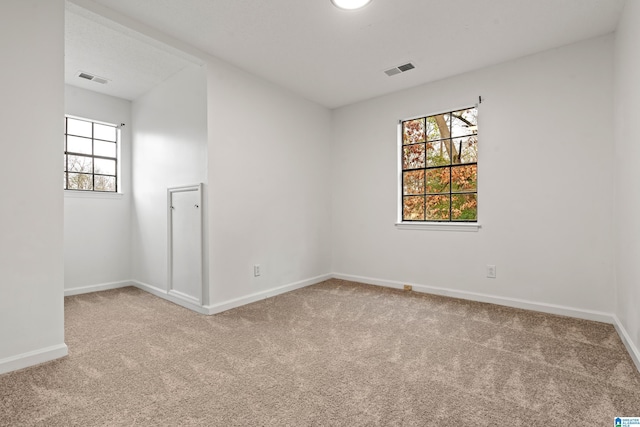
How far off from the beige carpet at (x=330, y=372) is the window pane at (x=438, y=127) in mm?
2132

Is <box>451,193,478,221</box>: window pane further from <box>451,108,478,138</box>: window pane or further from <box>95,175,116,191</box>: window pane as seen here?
<box>95,175,116,191</box>: window pane

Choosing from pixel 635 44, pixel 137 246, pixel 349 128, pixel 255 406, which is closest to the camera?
pixel 255 406

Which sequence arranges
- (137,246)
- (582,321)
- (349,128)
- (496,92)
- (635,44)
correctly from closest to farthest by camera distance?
(635,44) < (582,321) < (496,92) < (137,246) < (349,128)

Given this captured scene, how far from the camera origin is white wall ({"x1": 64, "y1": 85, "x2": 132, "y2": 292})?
411cm

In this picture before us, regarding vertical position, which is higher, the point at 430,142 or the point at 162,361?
the point at 430,142

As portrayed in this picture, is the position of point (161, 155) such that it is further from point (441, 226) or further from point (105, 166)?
point (441, 226)

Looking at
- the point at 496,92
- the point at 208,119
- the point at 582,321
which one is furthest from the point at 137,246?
the point at 582,321

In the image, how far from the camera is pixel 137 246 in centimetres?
450

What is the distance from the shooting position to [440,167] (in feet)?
13.3

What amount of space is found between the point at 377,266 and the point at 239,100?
280 centimetres

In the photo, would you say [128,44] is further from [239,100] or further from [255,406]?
[255,406]

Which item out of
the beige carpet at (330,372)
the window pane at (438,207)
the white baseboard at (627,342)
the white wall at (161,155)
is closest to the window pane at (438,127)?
the window pane at (438,207)

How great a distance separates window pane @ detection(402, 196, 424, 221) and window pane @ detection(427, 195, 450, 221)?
3.8 inches

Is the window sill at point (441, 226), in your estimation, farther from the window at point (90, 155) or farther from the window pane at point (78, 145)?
the window pane at point (78, 145)
